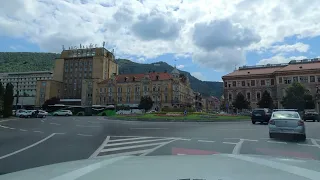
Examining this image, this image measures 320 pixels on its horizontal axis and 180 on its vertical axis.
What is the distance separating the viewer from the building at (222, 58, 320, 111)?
9288 centimetres

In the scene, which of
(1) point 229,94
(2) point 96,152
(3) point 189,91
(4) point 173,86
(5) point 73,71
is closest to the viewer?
(2) point 96,152

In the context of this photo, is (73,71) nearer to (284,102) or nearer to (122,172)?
(284,102)

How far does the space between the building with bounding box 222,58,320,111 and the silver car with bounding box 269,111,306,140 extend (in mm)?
83217

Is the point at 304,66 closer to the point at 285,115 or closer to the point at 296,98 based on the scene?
the point at 296,98

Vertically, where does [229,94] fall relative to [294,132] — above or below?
above

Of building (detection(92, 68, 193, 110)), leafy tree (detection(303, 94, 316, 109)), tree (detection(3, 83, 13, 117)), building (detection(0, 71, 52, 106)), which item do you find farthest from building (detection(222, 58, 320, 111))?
building (detection(0, 71, 52, 106))

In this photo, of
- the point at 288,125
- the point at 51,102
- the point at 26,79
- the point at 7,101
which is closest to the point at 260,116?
the point at 288,125

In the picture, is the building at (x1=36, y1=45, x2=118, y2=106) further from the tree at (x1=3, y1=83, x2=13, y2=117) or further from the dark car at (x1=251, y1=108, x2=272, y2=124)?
the dark car at (x1=251, y1=108, x2=272, y2=124)

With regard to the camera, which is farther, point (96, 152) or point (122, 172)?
point (96, 152)

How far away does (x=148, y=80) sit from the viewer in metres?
103

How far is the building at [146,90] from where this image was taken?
101 meters

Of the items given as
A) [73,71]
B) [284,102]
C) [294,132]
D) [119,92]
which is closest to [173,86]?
[119,92]

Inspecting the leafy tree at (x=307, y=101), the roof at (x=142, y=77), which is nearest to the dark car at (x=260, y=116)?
the leafy tree at (x=307, y=101)

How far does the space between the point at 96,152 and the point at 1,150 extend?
4.06 metres
